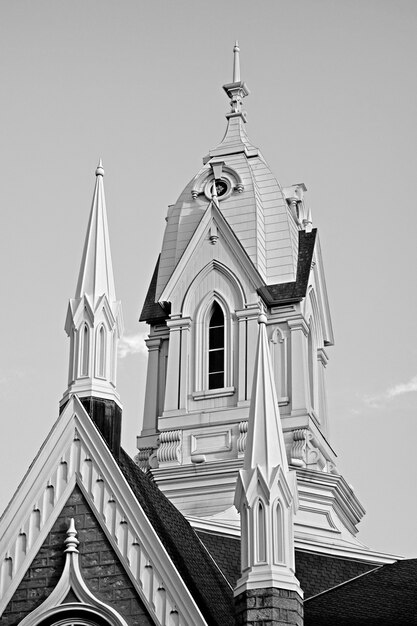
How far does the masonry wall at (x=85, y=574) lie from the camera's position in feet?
72.5

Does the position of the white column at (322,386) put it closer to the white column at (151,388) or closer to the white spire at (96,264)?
the white column at (151,388)

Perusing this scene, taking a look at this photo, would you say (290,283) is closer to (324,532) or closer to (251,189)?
(251,189)

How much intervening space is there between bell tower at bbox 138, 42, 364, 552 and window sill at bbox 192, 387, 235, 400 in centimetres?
3

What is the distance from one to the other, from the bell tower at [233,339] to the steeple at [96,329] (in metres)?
6.19

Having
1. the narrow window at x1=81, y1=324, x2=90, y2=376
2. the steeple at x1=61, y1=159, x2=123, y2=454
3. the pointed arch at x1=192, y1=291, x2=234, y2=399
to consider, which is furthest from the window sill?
the narrow window at x1=81, y1=324, x2=90, y2=376

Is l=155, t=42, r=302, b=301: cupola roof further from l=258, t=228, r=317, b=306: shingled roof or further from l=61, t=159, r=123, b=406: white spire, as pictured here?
l=61, t=159, r=123, b=406: white spire

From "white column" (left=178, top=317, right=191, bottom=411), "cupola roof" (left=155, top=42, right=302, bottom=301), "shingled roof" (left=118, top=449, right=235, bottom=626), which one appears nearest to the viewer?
"shingled roof" (left=118, top=449, right=235, bottom=626)

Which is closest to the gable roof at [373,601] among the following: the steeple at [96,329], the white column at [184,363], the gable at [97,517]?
the gable at [97,517]

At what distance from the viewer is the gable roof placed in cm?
2475

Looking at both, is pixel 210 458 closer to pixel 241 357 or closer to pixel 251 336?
pixel 241 357

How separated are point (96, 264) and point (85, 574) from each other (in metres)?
5.84

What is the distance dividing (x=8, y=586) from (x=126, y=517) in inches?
82.3

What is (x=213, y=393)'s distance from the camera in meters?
33.2

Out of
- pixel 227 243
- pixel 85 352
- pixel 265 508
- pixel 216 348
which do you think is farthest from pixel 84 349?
pixel 227 243
